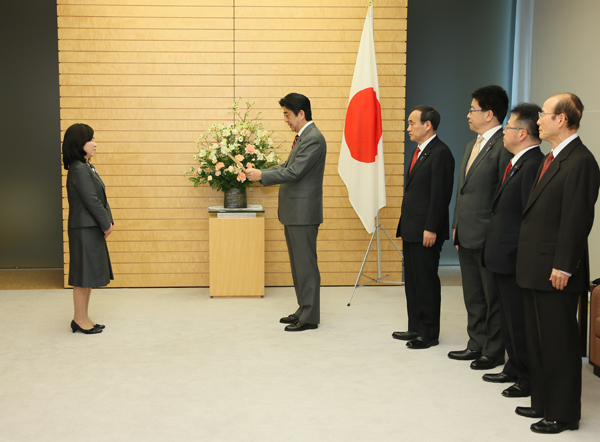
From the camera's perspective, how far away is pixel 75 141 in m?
3.94

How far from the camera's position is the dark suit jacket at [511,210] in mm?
2863

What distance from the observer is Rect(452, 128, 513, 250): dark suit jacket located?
327cm

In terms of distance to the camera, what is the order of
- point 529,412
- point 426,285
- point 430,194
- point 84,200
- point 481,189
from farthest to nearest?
point 84,200
point 426,285
point 430,194
point 481,189
point 529,412

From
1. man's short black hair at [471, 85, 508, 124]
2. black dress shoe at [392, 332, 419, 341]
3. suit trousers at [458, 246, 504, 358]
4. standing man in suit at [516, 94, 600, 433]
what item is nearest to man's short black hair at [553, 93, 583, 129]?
standing man in suit at [516, 94, 600, 433]

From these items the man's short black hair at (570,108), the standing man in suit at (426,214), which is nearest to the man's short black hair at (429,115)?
the standing man in suit at (426,214)

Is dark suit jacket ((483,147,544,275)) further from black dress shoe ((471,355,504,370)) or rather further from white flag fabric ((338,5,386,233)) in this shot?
white flag fabric ((338,5,386,233))

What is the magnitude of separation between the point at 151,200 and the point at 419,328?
3094 mm

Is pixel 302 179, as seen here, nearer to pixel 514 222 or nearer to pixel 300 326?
pixel 300 326

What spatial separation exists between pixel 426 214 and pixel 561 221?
1361mm

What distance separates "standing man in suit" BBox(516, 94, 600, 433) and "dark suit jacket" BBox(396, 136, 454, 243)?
1.04 metres

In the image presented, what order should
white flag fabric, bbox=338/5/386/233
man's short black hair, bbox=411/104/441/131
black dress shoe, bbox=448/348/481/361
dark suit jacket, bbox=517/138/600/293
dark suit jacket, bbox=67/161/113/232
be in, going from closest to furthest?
dark suit jacket, bbox=517/138/600/293
black dress shoe, bbox=448/348/481/361
man's short black hair, bbox=411/104/441/131
dark suit jacket, bbox=67/161/113/232
white flag fabric, bbox=338/5/386/233

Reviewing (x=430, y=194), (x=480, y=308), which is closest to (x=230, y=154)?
(x=430, y=194)

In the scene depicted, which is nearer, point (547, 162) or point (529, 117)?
point (547, 162)

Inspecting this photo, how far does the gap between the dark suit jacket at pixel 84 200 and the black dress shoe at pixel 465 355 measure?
2.63 m
